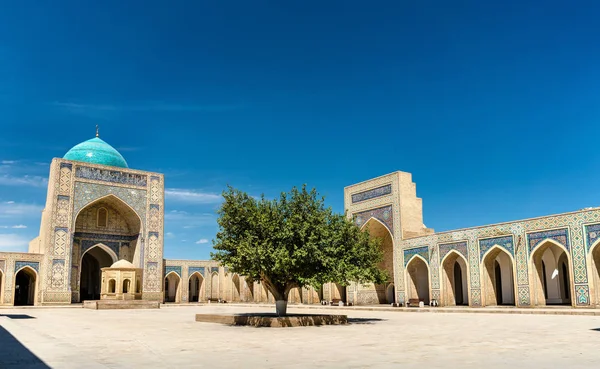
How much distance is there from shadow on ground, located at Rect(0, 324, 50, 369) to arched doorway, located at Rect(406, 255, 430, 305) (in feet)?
64.0

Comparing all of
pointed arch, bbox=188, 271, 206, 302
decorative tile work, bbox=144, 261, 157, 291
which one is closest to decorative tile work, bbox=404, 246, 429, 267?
decorative tile work, bbox=144, 261, 157, 291

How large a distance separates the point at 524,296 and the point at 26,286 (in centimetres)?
2871

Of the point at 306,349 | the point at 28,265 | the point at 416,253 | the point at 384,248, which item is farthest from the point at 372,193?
the point at 306,349

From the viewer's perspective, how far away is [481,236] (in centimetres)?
2225

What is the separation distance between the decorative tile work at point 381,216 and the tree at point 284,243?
13452 millimetres

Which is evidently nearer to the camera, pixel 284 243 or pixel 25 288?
pixel 284 243

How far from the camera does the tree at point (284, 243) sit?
12.4 metres

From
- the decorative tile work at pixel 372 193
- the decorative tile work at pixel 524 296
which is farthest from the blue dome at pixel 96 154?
the decorative tile work at pixel 524 296

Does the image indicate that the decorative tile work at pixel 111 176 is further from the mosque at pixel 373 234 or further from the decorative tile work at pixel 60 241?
the decorative tile work at pixel 60 241

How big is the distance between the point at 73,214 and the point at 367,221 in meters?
15.7

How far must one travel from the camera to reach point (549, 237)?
1986 cm

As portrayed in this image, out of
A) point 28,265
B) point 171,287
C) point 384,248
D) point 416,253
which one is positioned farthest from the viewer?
point 171,287

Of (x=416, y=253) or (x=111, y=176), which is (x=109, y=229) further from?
(x=416, y=253)

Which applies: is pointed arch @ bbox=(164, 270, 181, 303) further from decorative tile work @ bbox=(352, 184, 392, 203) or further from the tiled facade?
the tiled facade
